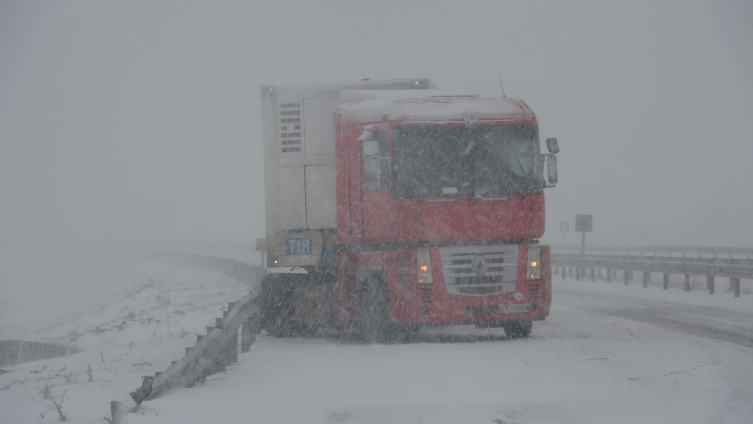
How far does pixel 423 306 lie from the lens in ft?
35.4

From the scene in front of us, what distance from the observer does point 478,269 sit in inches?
423

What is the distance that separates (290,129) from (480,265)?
3.93 meters

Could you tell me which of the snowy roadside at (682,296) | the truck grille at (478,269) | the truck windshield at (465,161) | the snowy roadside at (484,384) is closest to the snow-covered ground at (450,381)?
the snowy roadside at (484,384)

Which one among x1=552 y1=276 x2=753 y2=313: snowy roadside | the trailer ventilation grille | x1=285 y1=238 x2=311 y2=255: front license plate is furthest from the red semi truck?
x1=552 y1=276 x2=753 y2=313: snowy roadside

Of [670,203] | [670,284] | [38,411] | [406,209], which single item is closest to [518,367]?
[406,209]

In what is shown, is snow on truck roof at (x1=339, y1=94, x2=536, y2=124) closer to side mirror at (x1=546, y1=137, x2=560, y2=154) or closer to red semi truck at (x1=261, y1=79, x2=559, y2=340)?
red semi truck at (x1=261, y1=79, x2=559, y2=340)

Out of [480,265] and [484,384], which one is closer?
[484,384]

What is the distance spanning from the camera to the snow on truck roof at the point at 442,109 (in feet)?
36.3

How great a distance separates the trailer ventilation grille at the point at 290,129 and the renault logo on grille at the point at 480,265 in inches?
139

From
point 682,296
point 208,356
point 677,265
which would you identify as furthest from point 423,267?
point 677,265

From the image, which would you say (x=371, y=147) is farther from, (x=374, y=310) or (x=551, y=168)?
(x=551, y=168)

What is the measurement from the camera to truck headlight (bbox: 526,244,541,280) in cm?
1097

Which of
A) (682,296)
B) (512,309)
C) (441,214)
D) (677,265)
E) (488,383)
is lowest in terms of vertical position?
(682,296)

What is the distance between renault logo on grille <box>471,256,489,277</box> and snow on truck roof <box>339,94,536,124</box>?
191 centimetres
